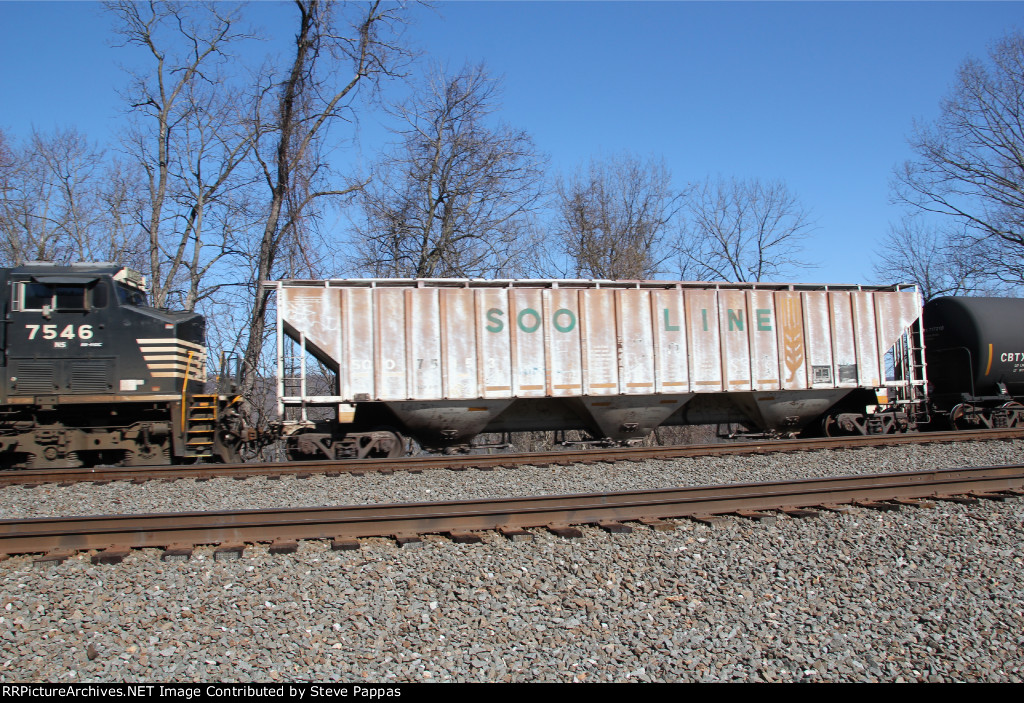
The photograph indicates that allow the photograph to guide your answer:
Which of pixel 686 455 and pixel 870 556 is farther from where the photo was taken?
pixel 686 455

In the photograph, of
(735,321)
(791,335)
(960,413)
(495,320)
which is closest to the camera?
(495,320)

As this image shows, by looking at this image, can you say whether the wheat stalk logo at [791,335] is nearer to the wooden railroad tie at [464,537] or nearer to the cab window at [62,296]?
the wooden railroad tie at [464,537]

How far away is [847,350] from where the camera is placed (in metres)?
13.6

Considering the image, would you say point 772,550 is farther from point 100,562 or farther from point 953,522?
point 100,562

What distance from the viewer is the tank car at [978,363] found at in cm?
1448

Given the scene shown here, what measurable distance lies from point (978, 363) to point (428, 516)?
1415cm

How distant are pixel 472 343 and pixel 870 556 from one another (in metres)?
7.70

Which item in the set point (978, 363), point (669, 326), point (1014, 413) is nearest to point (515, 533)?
point (669, 326)

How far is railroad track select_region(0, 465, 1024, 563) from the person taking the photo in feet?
18.4

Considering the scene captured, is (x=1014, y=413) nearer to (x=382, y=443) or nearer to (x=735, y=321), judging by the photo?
(x=735, y=321)

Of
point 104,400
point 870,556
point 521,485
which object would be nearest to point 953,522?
point 870,556

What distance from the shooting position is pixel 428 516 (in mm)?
6086

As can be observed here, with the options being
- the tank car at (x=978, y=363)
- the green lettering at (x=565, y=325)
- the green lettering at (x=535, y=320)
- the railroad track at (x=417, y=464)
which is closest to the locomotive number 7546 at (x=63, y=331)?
the railroad track at (x=417, y=464)

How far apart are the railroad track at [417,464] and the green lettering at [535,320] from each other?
241 centimetres
